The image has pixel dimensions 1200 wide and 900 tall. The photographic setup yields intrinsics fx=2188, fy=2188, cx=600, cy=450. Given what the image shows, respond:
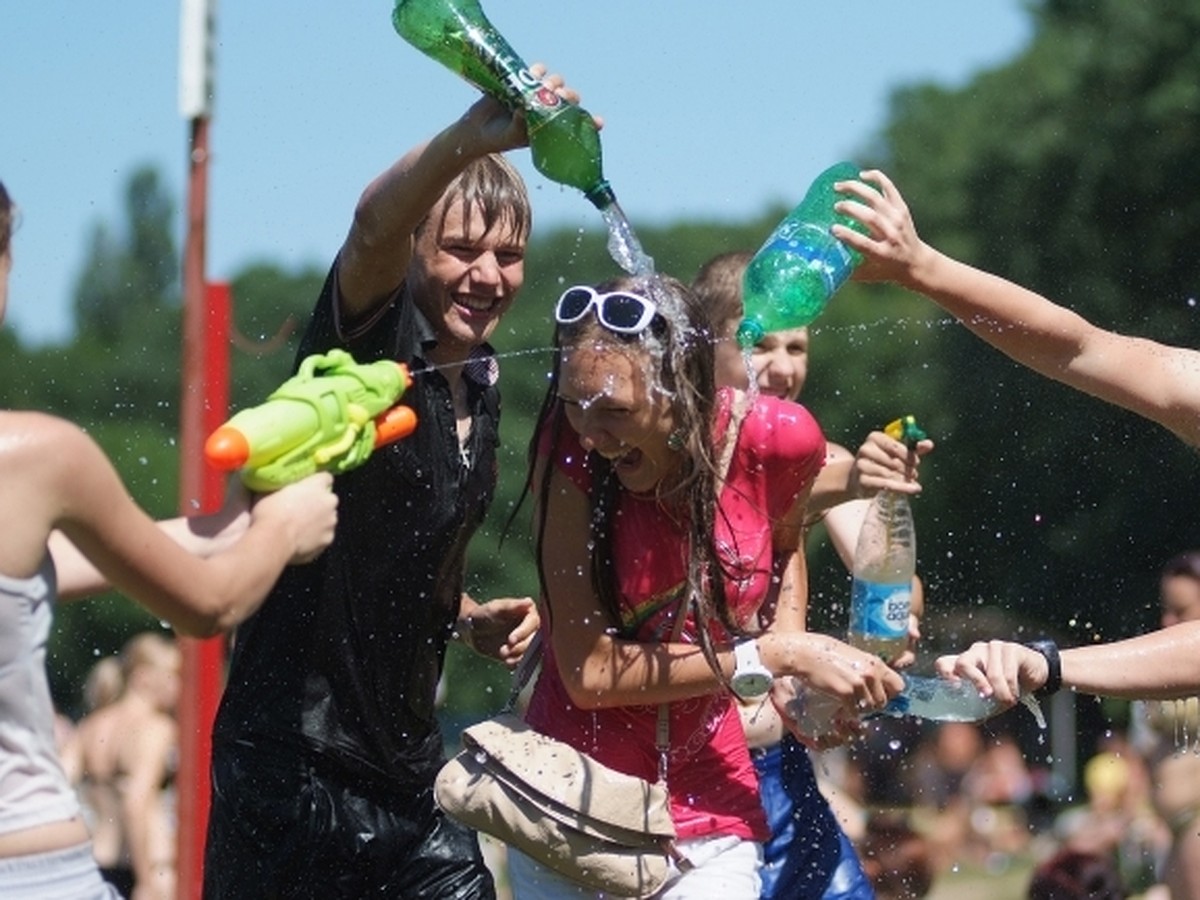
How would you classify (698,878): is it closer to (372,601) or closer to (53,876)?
(372,601)

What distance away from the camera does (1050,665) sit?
4238mm

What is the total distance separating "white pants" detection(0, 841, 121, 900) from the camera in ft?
9.97

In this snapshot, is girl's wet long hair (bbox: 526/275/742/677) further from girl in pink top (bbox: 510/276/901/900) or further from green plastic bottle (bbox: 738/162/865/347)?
green plastic bottle (bbox: 738/162/865/347)

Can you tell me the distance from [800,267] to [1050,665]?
957 mm

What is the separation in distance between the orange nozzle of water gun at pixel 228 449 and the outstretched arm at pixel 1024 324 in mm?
1363

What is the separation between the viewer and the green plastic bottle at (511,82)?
13.3 ft

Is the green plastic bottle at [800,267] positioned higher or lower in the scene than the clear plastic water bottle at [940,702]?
higher

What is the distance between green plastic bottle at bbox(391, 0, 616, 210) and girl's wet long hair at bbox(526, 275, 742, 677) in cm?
23

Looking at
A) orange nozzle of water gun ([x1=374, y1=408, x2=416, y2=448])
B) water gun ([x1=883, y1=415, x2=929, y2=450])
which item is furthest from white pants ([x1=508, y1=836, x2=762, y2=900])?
orange nozzle of water gun ([x1=374, y1=408, x2=416, y2=448])

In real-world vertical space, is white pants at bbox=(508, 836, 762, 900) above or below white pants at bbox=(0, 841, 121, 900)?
below

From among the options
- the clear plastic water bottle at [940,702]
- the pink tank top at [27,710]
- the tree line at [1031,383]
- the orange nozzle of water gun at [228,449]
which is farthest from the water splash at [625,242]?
the tree line at [1031,383]

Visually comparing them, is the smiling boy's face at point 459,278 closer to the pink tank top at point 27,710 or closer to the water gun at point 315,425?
the water gun at point 315,425

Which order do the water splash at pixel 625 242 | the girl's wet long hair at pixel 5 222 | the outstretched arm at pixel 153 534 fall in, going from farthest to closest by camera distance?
the water splash at pixel 625 242, the girl's wet long hair at pixel 5 222, the outstretched arm at pixel 153 534

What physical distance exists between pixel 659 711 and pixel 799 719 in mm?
355
